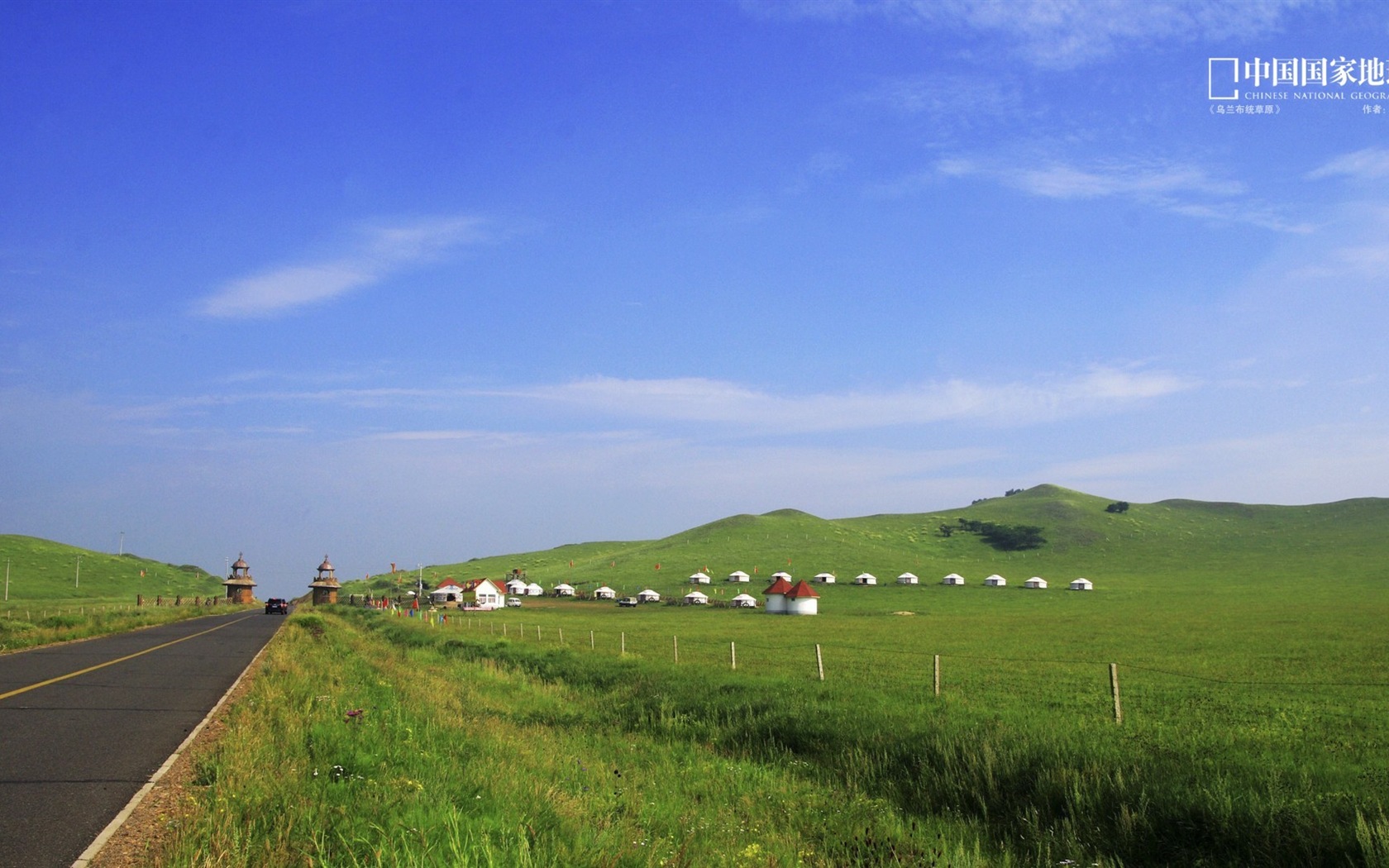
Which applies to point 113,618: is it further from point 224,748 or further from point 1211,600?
point 1211,600

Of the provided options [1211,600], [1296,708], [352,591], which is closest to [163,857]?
[1296,708]

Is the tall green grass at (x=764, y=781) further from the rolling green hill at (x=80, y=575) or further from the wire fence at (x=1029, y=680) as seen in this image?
the rolling green hill at (x=80, y=575)

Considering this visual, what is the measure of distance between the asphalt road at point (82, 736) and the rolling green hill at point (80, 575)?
122m

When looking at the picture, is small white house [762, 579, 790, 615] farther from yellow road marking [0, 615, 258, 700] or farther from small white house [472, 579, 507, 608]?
yellow road marking [0, 615, 258, 700]

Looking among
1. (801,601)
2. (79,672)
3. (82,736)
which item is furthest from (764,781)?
(801,601)

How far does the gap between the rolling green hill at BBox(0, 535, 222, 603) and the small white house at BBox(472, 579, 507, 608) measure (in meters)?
48.1

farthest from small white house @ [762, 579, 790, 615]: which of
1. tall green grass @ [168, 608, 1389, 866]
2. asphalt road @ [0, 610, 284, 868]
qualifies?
tall green grass @ [168, 608, 1389, 866]

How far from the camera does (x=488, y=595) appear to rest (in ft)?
404

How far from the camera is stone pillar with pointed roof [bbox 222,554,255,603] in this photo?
447 ft

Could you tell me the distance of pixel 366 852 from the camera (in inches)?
270

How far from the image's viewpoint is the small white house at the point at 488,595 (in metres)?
122

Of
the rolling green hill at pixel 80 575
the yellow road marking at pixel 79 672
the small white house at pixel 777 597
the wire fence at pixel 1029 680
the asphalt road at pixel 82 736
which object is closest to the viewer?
the asphalt road at pixel 82 736

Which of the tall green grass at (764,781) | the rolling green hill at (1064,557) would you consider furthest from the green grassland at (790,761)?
the rolling green hill at (1064,557)

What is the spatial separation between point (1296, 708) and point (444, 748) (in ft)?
70.9
